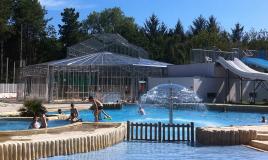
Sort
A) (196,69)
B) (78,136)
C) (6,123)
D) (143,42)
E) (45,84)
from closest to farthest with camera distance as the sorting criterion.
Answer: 1. (78,136)
2. (6,123)
3. (45,84)
4. (196,69)
5. (143,42)

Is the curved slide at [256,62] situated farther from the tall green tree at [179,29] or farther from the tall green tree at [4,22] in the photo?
the tall green tree at [179,29]

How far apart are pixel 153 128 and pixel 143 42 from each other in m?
57.0

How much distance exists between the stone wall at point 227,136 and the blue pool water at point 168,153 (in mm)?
379

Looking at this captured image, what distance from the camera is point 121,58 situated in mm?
41625

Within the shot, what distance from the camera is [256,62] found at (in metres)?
41.4

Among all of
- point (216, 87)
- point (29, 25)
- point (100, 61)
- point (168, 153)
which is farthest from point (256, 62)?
point (29, 25)

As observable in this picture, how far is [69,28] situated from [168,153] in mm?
60772

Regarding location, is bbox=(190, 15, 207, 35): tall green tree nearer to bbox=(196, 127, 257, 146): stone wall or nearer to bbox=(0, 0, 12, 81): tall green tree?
bbox=(0, 0, 12, 81): tall green tree

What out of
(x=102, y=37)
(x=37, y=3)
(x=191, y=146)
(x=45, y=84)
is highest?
(x=37, y=3)

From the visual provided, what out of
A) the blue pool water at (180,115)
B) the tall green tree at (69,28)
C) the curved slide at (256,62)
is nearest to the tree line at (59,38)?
the tall green tree at (69,28)

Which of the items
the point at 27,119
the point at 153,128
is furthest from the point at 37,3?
the point at 153,128

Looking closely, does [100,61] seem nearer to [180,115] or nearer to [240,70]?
[240,70]

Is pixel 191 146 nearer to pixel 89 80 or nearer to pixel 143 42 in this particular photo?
pixel 89 80

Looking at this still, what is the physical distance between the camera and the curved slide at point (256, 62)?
133ft
